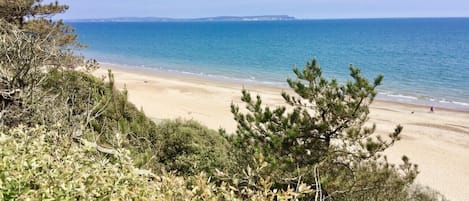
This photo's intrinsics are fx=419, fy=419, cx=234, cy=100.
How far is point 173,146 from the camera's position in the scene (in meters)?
8.48

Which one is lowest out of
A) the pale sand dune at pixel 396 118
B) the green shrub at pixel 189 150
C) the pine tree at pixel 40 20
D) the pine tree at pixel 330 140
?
the pale sand dune at pixel 396 118

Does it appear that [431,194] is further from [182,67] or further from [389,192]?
[182,67]

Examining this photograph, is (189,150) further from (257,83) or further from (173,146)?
(257,83)

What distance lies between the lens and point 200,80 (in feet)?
110

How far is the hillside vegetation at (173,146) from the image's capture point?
2.48m

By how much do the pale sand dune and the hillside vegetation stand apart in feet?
21.3

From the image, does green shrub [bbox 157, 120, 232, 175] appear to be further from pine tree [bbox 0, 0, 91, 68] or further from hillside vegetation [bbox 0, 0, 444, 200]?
pine tree [bbox 0, 0, 91, 68]

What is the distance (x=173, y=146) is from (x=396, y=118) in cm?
1588

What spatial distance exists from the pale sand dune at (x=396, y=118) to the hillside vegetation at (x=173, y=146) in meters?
6.49

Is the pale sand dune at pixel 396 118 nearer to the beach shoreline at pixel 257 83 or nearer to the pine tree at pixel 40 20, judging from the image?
the beach shoreline at pixel 257 83

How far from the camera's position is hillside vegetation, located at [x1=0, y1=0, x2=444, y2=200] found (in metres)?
2.48

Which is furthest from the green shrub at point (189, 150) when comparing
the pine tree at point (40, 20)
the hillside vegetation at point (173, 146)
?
the pine tree at point (40, 20)

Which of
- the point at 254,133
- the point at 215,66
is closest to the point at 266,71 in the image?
the point at 215,66

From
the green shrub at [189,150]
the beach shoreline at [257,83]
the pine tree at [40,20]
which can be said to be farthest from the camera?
the beach shoreline at [257,83]
